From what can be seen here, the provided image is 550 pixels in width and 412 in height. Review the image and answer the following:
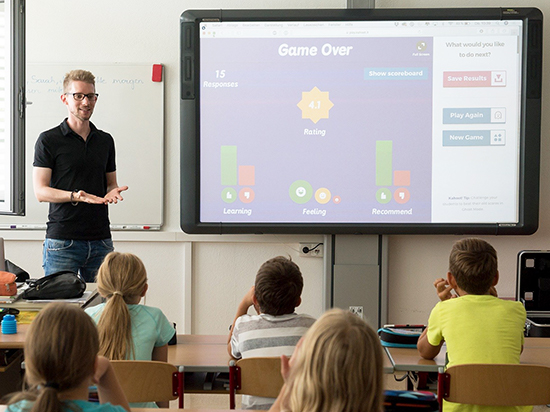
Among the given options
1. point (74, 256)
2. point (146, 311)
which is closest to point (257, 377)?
point (146, 311)

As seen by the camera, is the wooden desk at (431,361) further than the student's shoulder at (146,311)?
Yes

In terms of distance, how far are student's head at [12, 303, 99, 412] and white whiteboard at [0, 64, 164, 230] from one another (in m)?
3.27

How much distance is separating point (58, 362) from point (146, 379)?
784mm

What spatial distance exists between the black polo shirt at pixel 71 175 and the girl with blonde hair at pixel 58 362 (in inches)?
87.9

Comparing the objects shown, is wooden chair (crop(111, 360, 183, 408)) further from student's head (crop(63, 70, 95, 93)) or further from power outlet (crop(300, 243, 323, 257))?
power outlet (crop(300, 243, 323, 257))

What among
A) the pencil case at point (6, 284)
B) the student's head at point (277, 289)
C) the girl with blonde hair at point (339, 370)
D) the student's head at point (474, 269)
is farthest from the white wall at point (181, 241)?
the girl with blonde hair at point (339, 370)

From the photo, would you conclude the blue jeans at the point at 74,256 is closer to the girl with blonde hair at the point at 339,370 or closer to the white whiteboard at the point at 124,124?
the white whiteboard at the point at 124,124

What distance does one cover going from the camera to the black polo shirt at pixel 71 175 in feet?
12.1

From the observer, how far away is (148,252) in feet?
15.7

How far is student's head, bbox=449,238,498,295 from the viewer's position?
8.47 feet

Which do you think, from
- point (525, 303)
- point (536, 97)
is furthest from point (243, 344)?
point (536, 97)

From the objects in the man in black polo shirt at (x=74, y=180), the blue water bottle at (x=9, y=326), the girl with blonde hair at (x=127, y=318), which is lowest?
the blue water bottle at (x=9, y=326)

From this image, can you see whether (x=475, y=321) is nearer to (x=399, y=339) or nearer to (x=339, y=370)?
(x=399, y=339)

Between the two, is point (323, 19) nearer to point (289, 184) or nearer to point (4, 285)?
point (289, 184)
